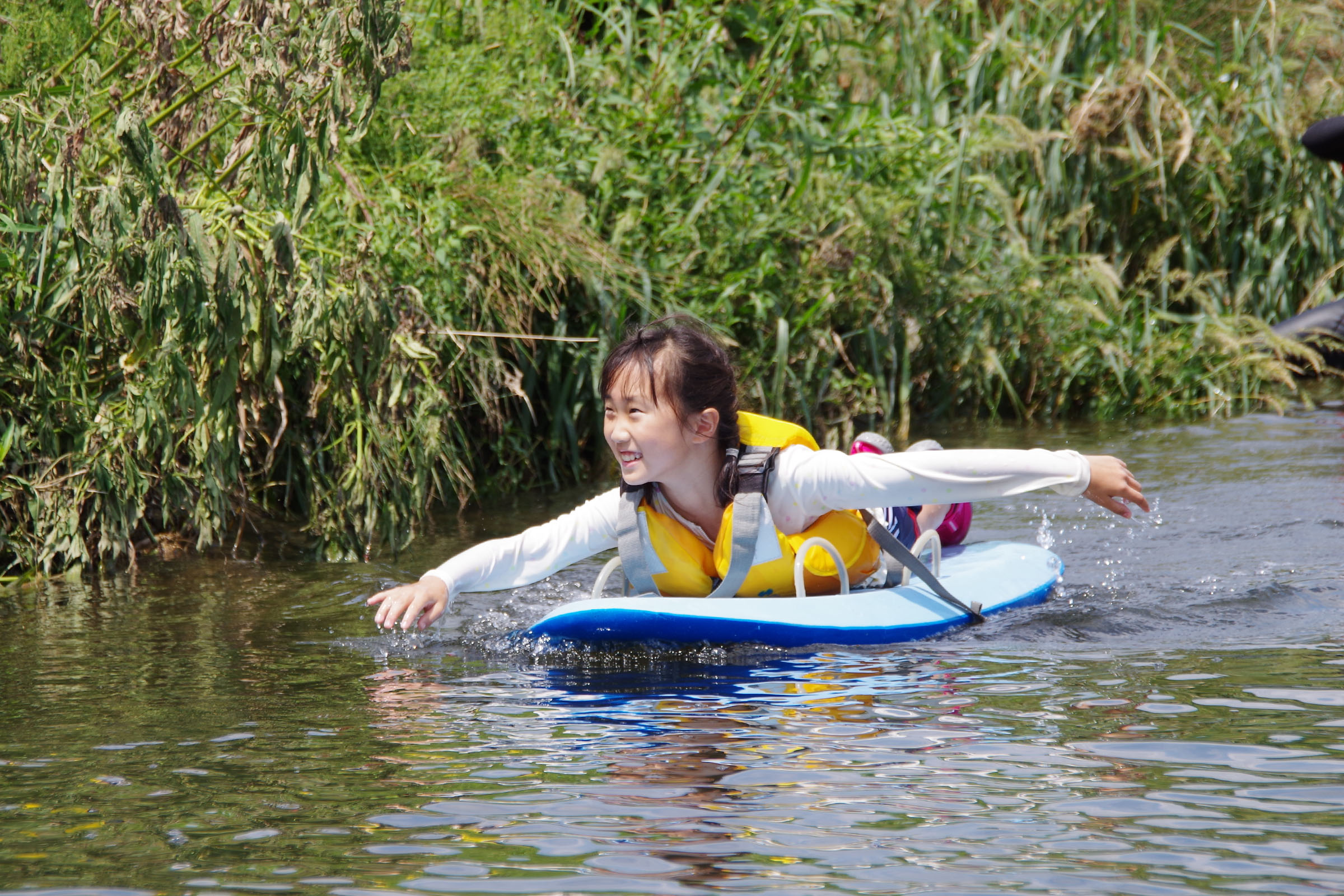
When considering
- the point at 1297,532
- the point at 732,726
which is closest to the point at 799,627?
the point at 732,726

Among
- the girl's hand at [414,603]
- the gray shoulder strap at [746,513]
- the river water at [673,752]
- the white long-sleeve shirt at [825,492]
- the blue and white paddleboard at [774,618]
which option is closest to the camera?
the river water at [673,752]

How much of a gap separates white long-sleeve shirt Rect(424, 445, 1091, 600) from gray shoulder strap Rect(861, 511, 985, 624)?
124mm

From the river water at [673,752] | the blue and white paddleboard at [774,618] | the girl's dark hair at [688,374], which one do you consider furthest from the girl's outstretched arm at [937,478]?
the river water at [673,752]

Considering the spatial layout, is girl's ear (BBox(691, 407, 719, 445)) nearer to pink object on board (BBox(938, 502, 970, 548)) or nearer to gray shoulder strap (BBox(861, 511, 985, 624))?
gray shoulder strap (BBox(861, 511, 985, 624))

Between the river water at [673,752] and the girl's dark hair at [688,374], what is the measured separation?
0.59 m

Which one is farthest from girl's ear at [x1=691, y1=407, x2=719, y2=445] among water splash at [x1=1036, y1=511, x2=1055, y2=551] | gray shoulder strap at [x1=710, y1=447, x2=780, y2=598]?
water splash at [x1=1036, y1=511, x2=1055, y2=551]

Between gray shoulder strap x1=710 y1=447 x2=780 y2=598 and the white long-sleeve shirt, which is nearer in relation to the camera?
the white long-sleeve shirt

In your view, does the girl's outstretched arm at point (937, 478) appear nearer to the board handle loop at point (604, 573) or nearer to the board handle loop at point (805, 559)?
the board handle loop at point (805, 559)

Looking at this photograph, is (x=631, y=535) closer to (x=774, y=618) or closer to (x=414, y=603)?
(x=774, y=618)

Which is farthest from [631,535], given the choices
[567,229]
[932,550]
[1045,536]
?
[567,229]

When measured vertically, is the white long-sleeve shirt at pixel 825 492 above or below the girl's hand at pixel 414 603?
above

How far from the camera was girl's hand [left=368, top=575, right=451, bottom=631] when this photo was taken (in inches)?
140

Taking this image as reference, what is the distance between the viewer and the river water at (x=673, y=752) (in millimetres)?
2250

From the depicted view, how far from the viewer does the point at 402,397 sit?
16.9ft
